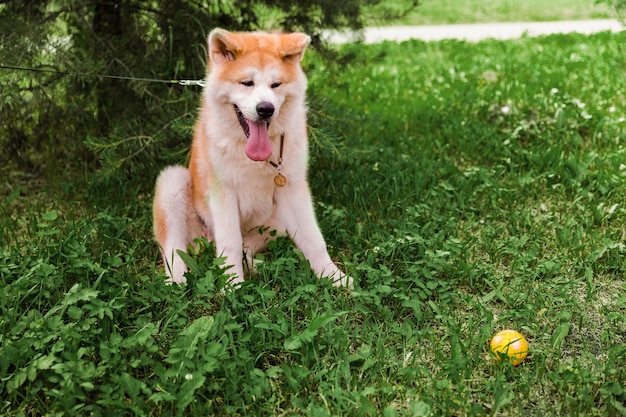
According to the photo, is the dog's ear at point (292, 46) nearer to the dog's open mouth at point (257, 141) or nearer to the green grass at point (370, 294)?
the dog's open mouth at point (257, 141)

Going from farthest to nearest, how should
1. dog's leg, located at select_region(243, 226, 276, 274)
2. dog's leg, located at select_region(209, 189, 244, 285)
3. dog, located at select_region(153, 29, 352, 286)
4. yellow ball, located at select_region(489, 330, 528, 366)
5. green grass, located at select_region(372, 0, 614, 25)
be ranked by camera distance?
green grass, located at select_region(372, 0, 614, 25)
dog's leg, located at select_region(243, 226, 276, 274)
dog's leg, located at select_region(209, 189, 244, 285)
dog, located at select_region(153, 29, 352, 286)
yellow ball, located at select_region(489, 330, 528, 366)

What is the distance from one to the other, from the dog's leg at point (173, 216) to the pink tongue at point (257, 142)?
0.66m

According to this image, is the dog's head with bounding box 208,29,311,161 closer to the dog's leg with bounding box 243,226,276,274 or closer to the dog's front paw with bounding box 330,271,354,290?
the dog's leg with bounding box 243,226,276,274

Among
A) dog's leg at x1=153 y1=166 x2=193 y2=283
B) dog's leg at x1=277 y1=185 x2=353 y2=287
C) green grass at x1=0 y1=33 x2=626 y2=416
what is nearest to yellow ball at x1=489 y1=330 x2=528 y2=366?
green grass at x1=0 y1=33 x2=626 y2=416

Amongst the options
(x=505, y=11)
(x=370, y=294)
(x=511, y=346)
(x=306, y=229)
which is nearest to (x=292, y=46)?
(x=306, y=229)

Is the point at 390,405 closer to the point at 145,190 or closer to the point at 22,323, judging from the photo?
the point at 22,323

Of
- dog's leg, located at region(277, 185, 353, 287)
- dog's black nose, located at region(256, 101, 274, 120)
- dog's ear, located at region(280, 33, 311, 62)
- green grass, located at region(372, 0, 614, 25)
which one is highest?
dog's ear, located at region(280, 33, 311, 62)

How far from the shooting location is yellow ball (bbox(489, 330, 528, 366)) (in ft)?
8.40

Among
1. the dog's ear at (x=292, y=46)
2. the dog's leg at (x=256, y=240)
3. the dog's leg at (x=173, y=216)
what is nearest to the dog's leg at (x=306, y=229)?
the dog's leg at (x=256, y=240)

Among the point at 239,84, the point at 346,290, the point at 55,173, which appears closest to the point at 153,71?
the point at 55,173

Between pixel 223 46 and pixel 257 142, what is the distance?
47cm

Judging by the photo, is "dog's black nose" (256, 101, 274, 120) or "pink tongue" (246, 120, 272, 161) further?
"pink tongue" (246, 120, 272, 161)

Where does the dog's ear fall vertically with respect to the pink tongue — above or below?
above

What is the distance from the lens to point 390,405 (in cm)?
238
